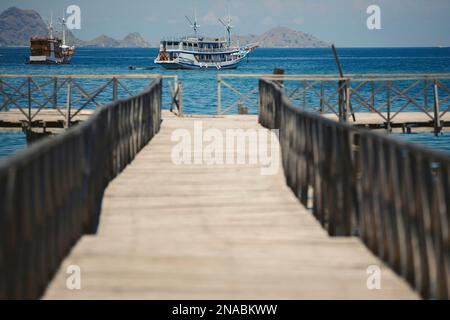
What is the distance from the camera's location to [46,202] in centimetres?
642

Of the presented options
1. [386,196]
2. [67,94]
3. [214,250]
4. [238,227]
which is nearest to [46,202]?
[214,250]

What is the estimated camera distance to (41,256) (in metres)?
6.21

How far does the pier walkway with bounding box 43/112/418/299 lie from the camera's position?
6.26m

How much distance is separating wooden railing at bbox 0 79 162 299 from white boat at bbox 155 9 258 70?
139m

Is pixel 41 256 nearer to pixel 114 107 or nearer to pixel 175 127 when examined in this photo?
pixel 114 107

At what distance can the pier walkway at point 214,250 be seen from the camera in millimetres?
6262

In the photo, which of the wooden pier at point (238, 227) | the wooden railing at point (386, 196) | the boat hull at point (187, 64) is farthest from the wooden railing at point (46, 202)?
the boat hull at point (187, 64)

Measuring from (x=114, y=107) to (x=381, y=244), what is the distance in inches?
259

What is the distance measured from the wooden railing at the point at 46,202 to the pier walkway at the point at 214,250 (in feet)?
0.69

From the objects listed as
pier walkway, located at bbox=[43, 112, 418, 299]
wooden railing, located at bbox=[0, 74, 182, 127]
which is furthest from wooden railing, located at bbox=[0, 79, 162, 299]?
wooden railing, located at bbox=[0, 74, 182, 127]

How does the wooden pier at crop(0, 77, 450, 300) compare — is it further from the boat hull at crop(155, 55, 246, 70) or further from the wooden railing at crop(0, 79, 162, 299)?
the boat hull at crop(155, 55, 246, 70)
